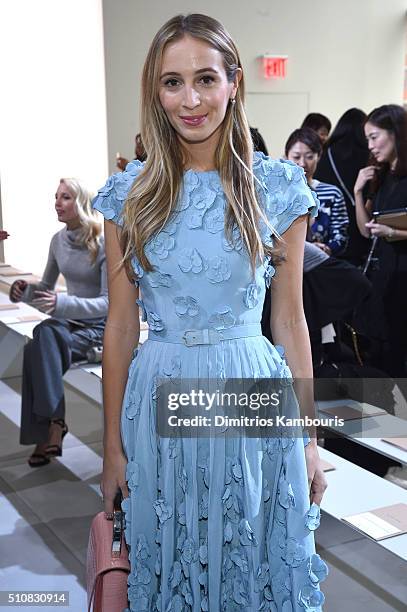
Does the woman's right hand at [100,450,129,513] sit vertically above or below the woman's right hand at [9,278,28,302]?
below

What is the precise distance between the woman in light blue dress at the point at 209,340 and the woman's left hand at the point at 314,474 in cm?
2

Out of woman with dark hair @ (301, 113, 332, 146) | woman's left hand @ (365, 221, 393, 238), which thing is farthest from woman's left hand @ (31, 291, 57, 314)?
woman with dark hair @ (301, 113, 332, 146)

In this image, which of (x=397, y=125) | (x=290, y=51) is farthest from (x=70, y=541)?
(x=290, y=51)

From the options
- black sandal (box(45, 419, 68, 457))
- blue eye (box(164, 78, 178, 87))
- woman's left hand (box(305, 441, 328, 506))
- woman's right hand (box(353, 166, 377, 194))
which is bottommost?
black sandal (box(45, 419, 68, 457))

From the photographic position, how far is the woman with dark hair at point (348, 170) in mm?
3707

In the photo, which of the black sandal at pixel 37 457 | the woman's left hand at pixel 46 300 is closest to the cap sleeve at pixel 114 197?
the woman's left hand at pixel 46 300

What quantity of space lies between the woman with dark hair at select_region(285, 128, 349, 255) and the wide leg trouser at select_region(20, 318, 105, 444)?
3.85ft

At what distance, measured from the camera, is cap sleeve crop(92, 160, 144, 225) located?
4.49 feet

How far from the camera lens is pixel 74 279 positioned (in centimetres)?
315

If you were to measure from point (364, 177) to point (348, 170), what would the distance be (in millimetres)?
304

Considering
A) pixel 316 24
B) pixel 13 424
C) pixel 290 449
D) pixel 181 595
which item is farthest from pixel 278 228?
pixel 316 24

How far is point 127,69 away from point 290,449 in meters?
2.83

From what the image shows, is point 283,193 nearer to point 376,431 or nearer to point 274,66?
point 376,431

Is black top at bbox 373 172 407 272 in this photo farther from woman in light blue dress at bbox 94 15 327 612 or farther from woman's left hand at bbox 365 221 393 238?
woman in light blue dress at bbox 94 15 327 612
